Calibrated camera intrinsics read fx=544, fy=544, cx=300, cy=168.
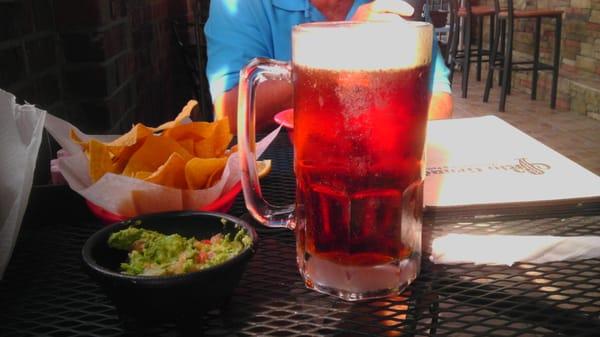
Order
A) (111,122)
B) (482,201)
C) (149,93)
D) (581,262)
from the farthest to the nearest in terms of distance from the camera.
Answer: (149,93) < (111,122) < (482,201) < (581,262)

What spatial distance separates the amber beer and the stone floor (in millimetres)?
3816

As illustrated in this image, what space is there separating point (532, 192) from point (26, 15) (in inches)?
49.3

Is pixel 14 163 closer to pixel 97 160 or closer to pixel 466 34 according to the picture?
pixel 97 160

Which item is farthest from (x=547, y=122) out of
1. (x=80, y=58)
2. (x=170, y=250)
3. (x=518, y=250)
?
(x=170, y=250)

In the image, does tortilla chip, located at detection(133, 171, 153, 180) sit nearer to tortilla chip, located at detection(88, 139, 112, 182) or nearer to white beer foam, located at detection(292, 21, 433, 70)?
tortilla chip, located at detection(88, 139, 112, 182)

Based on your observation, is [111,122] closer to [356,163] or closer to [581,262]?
[356,163]

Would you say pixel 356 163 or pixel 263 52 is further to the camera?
pixel 263 52

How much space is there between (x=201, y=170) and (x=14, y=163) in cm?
23

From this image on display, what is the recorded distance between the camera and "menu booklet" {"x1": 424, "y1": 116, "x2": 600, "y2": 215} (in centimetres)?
75

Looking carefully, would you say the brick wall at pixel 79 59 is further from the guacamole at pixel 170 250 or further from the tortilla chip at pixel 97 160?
the guacamole at pixel 170 250

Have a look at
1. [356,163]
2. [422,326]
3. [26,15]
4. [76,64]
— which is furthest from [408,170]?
[76,64]

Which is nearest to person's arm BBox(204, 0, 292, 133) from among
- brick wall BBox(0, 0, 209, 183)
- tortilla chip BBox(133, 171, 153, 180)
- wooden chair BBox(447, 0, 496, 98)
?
brick wall BBox(0, 0, 209, 183)

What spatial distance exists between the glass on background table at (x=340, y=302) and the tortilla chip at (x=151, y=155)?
0.43 ft

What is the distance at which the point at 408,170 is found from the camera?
2.06 ft
